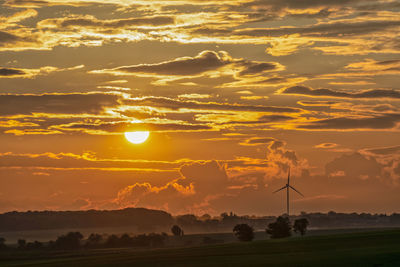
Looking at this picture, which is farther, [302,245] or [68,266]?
[302,245]

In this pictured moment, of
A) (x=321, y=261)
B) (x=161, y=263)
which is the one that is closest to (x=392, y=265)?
(x=321, y=261)

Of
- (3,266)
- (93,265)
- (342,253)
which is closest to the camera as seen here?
(342,253)

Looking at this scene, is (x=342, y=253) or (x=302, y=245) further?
(x=302, y=245)

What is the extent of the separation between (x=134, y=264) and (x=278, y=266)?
36955 millimetres

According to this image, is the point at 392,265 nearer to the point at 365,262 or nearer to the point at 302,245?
the point at 365,262

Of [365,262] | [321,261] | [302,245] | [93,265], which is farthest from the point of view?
[302,245]

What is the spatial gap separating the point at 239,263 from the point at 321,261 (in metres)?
15.5

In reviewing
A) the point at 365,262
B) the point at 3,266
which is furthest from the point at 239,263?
the point at 3,266

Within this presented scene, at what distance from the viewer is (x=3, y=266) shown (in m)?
181

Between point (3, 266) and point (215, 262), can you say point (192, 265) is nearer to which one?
point (215, 262)

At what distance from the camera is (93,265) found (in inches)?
5709

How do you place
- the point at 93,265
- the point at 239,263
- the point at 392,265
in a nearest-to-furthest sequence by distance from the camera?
1. the point at 392,265
2. the point at 239,263
3. the point at 93,265

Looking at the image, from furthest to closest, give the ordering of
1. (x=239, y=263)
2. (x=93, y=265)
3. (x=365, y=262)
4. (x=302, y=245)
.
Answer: (x=302, y=245)
(x=93, y=265)
(x=239, y=263)
(x=365, y=262)

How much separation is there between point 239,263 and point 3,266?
273 feet
